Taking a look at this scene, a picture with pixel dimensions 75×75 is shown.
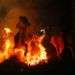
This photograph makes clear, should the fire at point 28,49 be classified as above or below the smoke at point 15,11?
below

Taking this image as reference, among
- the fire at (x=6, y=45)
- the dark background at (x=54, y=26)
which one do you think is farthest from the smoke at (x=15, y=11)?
the fire at (x=6, y=45)

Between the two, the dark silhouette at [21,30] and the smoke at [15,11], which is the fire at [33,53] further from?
the smoke at [15,11]

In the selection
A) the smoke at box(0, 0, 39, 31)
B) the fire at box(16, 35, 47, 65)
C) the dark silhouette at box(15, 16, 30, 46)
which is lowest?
the fire at box(16, 35, 47, 65)

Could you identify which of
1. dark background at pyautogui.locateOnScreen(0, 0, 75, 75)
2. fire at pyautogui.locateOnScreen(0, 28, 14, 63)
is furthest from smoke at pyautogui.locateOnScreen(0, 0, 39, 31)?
fire at pyautogui.locateOnScreen(0, 28, 14, 63)

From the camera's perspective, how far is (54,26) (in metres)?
3.68

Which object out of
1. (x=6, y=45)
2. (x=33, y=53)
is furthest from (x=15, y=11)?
(x=33, y=53)

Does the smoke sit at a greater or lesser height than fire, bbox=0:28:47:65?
greater

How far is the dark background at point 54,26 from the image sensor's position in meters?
3.58

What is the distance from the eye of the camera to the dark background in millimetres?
3578

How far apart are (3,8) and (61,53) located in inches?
40.4

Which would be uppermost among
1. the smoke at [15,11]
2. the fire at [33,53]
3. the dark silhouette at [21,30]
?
the smoke at [15,11]

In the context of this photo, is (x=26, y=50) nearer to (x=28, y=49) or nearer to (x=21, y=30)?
(x=28, y=49)

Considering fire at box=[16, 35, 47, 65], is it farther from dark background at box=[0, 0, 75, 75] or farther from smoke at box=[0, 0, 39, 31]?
smoke at box=[0, 0, 39, 31]

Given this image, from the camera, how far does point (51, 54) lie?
363 cm
